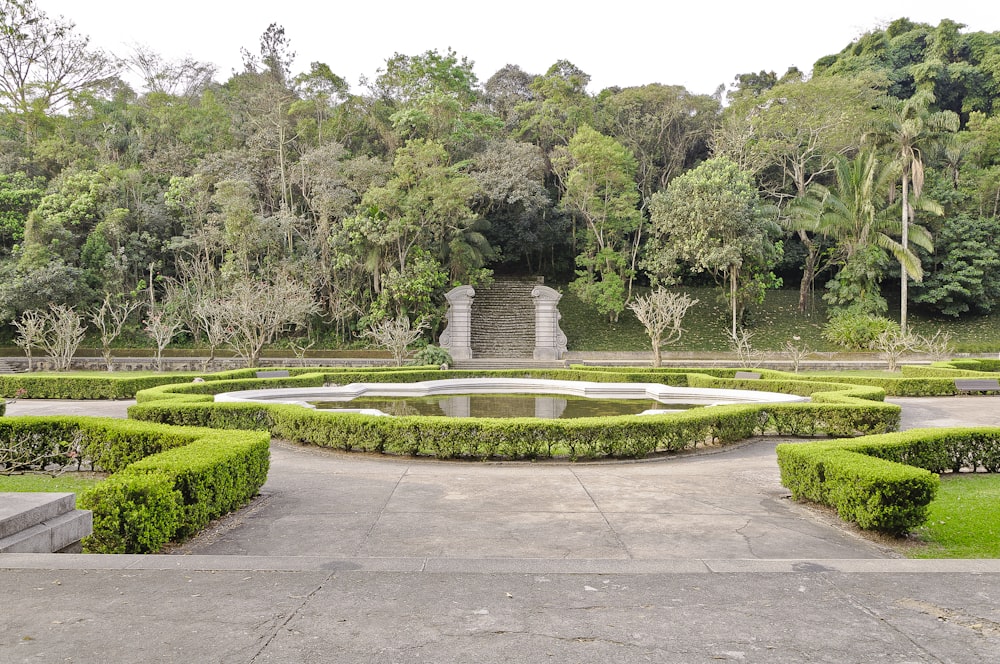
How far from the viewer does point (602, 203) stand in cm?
2862

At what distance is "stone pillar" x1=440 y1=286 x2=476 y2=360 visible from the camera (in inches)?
1002

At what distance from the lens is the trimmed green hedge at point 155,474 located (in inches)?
170

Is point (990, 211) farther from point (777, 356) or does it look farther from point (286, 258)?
point (286, 258)

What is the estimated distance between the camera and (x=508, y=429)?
8.21m

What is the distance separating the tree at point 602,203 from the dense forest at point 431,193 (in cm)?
13

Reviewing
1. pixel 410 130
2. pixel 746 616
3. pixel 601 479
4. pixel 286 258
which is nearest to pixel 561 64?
pixel 410 130

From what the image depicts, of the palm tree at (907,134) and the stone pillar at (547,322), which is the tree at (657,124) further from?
the stone pillar at (547,322)

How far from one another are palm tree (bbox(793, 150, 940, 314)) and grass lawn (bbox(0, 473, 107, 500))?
28.2m

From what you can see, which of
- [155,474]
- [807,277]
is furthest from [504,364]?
[155,474]

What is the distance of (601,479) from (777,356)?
20784 mm

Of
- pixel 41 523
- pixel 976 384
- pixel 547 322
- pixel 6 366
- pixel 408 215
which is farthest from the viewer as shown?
pixel 547 322

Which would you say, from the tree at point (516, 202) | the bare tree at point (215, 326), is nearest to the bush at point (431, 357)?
the bare tree at point (215, 326)

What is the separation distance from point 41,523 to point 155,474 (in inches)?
27.7

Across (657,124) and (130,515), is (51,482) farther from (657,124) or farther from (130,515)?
(657,124)
